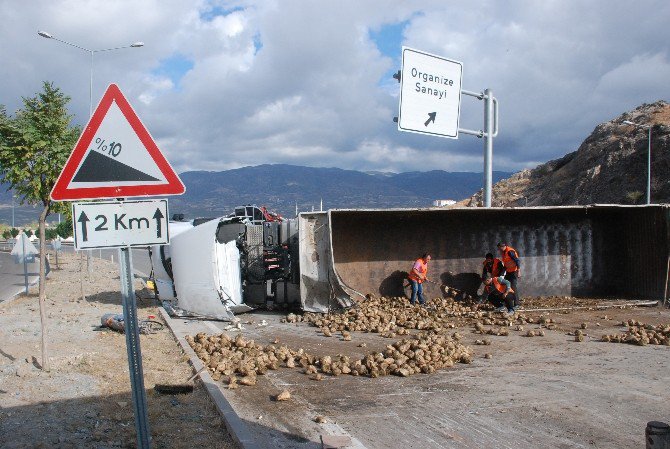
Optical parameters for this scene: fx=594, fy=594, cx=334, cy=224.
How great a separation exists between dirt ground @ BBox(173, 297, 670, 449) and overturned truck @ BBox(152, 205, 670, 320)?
3.24 metres

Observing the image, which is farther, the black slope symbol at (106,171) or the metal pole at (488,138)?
the metal pole at (488,138)

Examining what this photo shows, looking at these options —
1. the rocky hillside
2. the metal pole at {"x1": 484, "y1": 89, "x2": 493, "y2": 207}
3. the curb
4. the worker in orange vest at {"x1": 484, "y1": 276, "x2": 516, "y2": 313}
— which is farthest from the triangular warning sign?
the rocky hillside

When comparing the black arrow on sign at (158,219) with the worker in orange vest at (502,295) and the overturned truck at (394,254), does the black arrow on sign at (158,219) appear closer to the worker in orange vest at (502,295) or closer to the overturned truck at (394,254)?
the overturned truck at (394,254)

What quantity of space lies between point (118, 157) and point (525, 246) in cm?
1313

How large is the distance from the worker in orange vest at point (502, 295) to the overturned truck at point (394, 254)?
1.68 metres

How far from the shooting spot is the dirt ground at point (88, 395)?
18.9 feet

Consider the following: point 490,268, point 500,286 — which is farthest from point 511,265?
point 490,268

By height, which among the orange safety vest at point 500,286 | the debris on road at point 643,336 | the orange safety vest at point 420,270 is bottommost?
the debris on road at point 643,336

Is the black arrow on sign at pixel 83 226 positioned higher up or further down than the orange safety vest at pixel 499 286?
higher up

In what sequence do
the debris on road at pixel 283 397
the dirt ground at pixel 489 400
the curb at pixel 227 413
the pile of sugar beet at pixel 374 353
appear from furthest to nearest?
the pile of sugar beet at pixel 374 353 < the debris on road at pixel 283 397 < the dirt ground at pixel 489 400 < the curb at pixel 227 413

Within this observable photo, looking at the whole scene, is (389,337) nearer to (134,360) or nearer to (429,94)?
(429,94)

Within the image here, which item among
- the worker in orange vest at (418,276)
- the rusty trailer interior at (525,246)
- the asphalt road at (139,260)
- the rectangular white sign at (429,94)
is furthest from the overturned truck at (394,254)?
the asphalt road at (139,260)

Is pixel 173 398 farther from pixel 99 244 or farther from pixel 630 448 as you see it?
pixel 630 448

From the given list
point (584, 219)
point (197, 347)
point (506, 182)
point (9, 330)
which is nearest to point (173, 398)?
point (197, 347)
